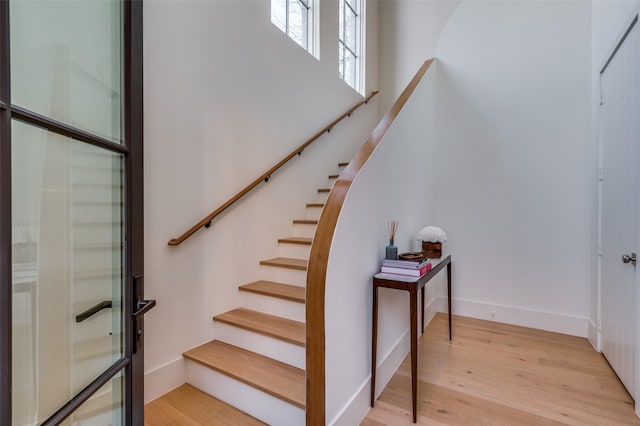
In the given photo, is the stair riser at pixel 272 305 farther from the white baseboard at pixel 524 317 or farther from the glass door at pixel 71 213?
the white baseboard at pixel 524 317

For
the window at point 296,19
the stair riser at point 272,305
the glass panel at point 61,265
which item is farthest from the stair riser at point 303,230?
the glass panel at point 61,265

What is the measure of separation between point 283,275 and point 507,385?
175 centimetres

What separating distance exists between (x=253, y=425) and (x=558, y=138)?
344 cm

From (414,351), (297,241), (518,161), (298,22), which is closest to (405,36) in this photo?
(298,22)

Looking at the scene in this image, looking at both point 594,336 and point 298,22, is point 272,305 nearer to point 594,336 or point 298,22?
point 594,336

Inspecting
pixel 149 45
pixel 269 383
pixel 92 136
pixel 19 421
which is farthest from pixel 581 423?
pixel 149 45

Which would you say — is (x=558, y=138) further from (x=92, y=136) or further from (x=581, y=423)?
(x=92, y=136)

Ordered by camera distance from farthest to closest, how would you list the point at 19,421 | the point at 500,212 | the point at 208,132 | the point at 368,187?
the point at 500,212 < the point at 208,132 < the point at 368,187 < the point at 19,421

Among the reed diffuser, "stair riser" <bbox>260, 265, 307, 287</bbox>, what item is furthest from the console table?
"stair riser" <bbox>260, 265, 307, 287</bbox>

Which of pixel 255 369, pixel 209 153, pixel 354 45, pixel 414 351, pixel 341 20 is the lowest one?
pixel 255 369

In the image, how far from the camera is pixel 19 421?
0.67 m

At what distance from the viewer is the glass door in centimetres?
67

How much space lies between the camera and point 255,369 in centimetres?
182

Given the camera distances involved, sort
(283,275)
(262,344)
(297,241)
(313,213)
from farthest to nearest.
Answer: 1. (313,213)
2. (297,241)
3. (283,275)
4. (262,344)
